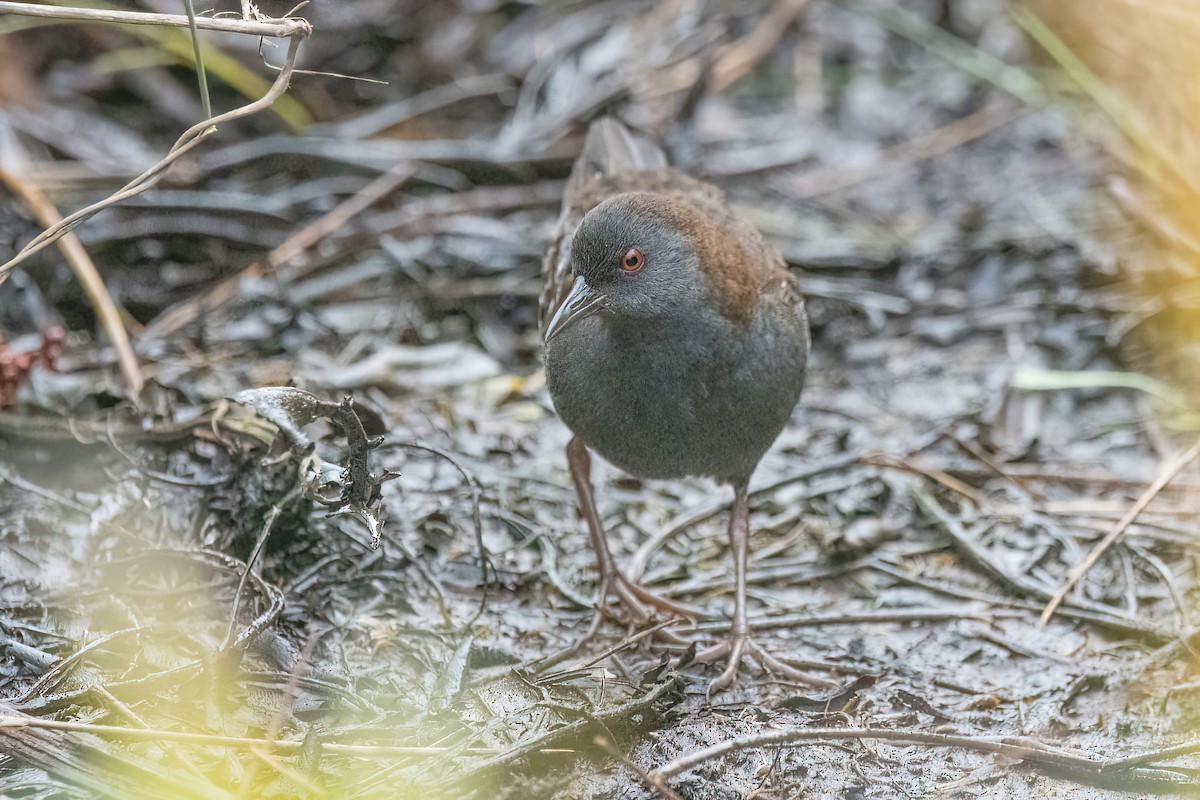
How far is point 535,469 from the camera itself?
16.0 feet

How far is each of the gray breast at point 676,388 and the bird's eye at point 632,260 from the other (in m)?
0.17

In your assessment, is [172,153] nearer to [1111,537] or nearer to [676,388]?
[676,388]

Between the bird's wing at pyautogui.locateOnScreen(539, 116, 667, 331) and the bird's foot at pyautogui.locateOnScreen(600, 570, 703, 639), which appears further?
the bird's wing at pyautogui.locateOnScreen(539, 116, 667, 331)

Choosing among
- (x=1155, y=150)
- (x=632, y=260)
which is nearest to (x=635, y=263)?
(x=632, y=260)

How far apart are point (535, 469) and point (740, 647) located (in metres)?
1.37

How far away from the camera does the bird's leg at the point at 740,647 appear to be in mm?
3682

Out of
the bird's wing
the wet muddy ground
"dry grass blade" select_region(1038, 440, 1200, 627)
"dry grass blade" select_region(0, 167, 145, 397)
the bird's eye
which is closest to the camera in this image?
the wet muddy ground

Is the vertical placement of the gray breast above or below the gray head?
below

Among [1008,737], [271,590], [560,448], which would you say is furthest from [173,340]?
[1008,737]

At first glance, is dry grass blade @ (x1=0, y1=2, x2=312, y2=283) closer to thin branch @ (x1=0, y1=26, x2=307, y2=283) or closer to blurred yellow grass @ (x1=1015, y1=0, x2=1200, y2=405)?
thin branch @ (x1=0, y1=26, x2=307, y2=283)

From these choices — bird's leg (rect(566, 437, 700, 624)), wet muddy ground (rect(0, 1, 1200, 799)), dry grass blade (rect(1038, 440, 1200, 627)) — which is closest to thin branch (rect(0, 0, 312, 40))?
wet muddy ground (rect(0, 1, 1200, 799))

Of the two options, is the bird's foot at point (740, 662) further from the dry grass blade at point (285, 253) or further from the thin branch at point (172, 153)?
the dry grass blade at point (285, 253)

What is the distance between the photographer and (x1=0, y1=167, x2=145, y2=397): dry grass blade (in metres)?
4.65

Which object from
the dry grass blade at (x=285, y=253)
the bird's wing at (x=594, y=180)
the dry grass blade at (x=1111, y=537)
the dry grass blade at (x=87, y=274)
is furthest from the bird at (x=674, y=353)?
the dry grass blade at (x=285, y=253)
